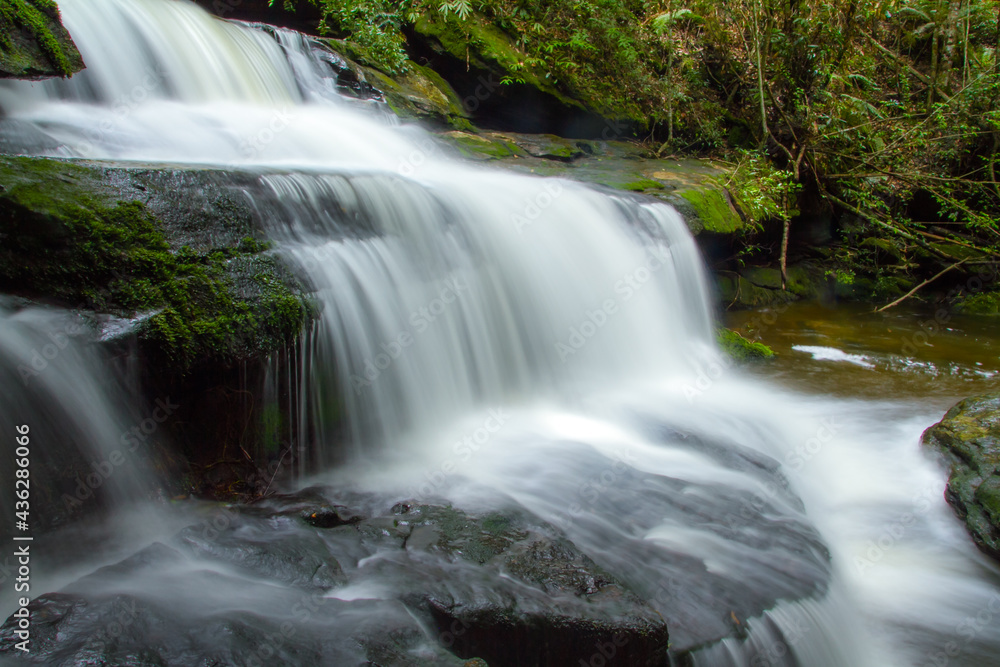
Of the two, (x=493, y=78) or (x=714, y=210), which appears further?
(x=493, y=78)

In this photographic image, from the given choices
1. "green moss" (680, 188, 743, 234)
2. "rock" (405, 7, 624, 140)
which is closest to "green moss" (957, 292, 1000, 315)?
"green moss" (680, 188, 743, 234)

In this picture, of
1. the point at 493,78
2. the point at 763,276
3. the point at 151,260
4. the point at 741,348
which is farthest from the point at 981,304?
the point at 151,260

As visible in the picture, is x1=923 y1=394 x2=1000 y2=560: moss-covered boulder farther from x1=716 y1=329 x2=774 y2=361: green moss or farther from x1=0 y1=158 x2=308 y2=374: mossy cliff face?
x1=0 y1=158 x2=308 y2=374: mossy cliff face

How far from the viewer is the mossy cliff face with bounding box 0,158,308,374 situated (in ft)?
8.73

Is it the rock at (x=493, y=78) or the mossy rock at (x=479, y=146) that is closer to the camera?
the mossy rock at (x=479, y=146)

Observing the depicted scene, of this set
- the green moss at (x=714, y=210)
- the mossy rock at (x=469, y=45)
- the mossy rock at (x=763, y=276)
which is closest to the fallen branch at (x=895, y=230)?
the mossy rock at (x=763, y=276)

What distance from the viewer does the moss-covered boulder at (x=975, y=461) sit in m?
3.32

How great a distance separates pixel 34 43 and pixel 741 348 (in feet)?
21.1

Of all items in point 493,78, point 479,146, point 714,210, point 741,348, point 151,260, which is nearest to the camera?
point 151,260

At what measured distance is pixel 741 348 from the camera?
640 centimetres

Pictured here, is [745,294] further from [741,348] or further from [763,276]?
[741,348]

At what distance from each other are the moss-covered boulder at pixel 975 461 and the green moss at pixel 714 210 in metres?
3.37

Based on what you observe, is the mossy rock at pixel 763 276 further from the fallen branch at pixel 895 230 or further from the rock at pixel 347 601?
the rock at pixel 347 601

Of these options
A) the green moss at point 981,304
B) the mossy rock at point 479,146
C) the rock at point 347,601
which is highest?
the mossy rock at point 479,146
